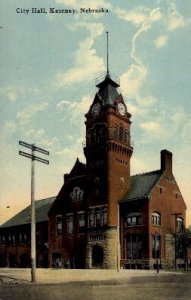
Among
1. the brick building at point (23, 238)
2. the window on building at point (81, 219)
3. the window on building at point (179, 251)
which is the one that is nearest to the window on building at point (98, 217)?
the window on building at point (81, 219)

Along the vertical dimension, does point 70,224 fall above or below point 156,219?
below

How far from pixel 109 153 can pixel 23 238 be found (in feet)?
62.6

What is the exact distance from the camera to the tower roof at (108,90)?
1868 inches

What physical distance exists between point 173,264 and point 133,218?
588cm

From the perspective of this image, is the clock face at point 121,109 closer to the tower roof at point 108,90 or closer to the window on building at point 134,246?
the tower roof at point 108,90

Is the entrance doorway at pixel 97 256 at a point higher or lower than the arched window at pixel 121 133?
lower

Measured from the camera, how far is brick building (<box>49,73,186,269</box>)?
145ft

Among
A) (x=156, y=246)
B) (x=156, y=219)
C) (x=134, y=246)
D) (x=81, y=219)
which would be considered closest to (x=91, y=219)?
Answer: (x=81, y=219)

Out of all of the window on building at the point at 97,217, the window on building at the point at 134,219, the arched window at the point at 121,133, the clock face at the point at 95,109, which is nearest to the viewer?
the window on building at the point at 134,219

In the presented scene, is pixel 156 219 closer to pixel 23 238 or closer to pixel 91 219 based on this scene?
pixel 91 219

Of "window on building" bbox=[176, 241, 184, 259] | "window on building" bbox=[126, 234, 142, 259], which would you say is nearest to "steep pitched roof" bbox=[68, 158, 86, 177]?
"window on building" bbox=[126, 234, 142, 259]

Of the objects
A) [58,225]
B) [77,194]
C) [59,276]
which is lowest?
[59,276]

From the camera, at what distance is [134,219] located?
146 feet

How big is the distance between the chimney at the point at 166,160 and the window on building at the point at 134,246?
748cm
